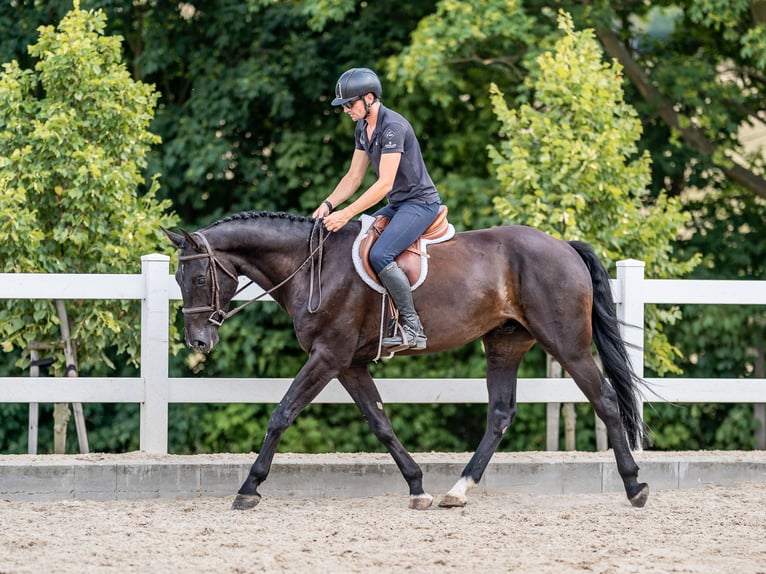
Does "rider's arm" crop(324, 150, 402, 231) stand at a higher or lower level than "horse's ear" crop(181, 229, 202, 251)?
higher

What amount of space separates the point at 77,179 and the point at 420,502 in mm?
3683

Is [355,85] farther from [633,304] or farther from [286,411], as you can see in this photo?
[633,304]

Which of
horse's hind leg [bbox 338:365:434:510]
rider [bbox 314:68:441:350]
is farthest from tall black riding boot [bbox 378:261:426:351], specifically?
horse's hind leg [bbox 338:365:434:510]

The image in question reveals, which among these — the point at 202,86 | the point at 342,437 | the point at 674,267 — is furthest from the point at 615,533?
the point at 202,86

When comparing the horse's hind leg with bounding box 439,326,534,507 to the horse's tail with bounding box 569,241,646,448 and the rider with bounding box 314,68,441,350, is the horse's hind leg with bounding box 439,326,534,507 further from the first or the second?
the rider with bounding box 314,68,441,350

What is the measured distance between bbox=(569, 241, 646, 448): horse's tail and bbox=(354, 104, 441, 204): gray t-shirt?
1120 mm

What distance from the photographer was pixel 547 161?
896 cm

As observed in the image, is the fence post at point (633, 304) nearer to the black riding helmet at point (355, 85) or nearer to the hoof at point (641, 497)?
the hoof at point (641, 497)

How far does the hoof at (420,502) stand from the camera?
6.62 m

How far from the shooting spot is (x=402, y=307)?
254 inches

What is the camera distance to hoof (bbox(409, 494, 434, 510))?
6.62m

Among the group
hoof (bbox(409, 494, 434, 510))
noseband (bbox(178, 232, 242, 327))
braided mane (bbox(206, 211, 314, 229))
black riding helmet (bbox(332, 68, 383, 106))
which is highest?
black riding helmet (bbox(332, 68, 383, 106))

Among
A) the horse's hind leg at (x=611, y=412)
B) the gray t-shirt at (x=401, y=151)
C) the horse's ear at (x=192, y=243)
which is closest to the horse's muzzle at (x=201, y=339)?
the horse's ear at (x=192, y=243)

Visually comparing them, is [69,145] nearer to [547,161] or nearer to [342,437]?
[547,161]
